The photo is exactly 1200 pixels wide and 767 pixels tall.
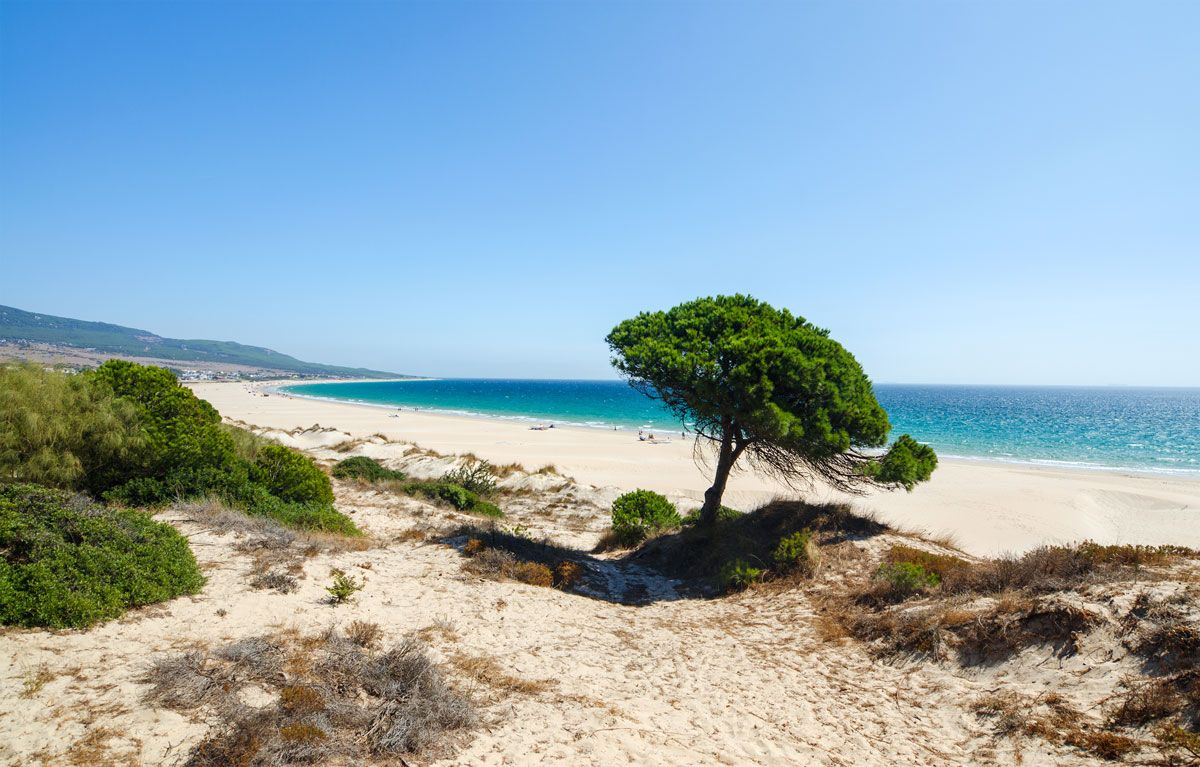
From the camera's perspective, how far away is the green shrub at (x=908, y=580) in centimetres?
880

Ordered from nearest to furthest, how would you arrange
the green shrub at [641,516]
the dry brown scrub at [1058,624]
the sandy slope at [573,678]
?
the sandy slope at [573,678] → the dry brown scrub at [1058,624] → the green shrub at [641,516]

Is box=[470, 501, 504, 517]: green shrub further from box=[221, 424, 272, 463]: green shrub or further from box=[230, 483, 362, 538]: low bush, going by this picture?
box=[221, 424, 272, 463]: green shrub

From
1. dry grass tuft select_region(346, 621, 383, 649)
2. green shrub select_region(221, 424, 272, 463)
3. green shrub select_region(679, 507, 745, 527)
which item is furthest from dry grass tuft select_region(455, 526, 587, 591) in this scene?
green shrub select_region(221, 424, 272, 463)

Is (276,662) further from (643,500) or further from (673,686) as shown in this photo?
(643,500)

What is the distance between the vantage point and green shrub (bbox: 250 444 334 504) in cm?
1380

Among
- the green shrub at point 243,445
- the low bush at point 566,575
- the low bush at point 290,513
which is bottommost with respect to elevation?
the low bush at point 566,575

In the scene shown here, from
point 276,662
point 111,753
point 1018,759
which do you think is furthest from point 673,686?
point 111,753

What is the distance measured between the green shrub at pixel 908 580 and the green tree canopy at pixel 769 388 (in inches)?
109

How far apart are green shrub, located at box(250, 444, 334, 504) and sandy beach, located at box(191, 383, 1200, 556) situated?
482 inches

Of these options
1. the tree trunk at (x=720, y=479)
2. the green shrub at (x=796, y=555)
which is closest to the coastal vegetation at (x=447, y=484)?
the tree trunk at (x=720, y=479)

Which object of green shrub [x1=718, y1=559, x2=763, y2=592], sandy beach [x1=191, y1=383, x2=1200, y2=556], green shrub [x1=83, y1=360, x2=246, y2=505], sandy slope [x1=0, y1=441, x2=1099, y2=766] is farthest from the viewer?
sandy beach [x1=191, y1=383, x2=1200, y2=556]

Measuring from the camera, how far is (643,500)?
16766 millimetres

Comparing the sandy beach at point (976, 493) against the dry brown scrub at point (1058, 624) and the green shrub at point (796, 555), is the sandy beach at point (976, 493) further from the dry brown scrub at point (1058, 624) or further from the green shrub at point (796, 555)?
the dry brown scrub at point (1058, 624)

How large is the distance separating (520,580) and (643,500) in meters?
7.11
